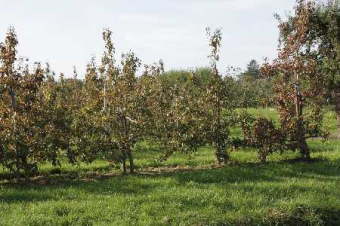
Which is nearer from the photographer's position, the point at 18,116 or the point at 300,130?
the point at 18,116

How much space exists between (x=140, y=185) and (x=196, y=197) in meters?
2.18

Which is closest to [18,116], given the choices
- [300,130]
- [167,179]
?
[167,179]

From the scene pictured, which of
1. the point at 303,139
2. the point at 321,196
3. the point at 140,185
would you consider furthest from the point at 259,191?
the point at 303,139

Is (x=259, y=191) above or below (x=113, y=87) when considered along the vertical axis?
below

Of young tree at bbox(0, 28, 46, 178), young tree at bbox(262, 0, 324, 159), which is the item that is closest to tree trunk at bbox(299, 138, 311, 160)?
young tree at bbox(262, 0, 324, 159)

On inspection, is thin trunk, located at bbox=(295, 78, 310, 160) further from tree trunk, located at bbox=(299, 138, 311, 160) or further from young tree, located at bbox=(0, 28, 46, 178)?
young tree, located at bbox=(0, 28, 46, 178)

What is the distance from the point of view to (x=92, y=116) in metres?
15.3

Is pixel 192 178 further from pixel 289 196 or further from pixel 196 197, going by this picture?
pixel 289 196

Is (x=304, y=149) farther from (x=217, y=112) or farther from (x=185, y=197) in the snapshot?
(x=185, y=197)

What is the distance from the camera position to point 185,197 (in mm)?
11711

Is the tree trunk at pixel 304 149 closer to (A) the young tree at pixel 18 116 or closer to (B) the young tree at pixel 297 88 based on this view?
(B) the young tree at pixel 297 88

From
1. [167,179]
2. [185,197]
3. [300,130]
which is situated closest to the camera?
[185,197]

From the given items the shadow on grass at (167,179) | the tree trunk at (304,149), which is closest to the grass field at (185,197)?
the shadow on grass at (167,179)

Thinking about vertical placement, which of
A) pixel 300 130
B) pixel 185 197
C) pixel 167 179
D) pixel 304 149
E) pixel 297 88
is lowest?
pixel 185 197
